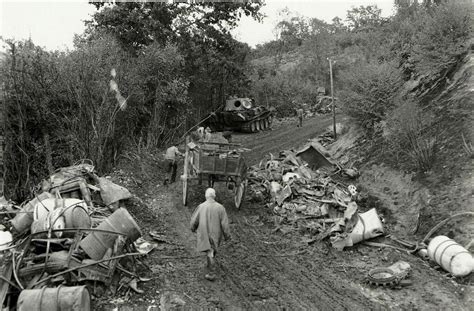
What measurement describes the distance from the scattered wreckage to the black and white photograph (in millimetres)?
55

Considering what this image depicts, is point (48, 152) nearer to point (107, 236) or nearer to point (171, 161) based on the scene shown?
point (171, 161)

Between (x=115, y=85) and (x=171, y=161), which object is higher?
(x=115, y=85)

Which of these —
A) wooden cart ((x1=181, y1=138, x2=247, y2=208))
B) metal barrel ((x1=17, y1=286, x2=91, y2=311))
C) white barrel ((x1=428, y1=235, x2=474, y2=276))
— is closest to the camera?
metal barrel ((x1=17, y1=286, x2=91, y2=311))

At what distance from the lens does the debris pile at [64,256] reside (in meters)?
6.12

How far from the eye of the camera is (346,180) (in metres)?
14.6

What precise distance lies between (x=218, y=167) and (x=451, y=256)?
564 cm

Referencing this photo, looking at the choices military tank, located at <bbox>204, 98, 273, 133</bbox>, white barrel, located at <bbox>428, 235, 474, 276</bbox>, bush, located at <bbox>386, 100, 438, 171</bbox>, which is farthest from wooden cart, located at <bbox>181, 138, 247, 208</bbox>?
military tank, located at <bbox>204, 98, 273, 133</bbox>

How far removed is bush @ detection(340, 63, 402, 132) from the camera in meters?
16.0

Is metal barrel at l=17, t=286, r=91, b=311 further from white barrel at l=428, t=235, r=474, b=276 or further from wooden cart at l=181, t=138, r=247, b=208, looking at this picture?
white barrel at l=428, t=235, r=474, b=276

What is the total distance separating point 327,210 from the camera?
1162 centimetres

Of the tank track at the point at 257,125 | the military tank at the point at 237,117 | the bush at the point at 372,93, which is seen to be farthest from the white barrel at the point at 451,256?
the tank track at the point at 257,125

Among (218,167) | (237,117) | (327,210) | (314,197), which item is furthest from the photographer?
(237,117)

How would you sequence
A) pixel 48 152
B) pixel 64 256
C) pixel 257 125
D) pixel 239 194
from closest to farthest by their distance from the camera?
pixel 64 256
pixel 239 194
pixel 48 152
pixel 257 125

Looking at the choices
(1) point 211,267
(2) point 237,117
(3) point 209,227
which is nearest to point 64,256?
(3) point 209,227
